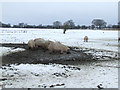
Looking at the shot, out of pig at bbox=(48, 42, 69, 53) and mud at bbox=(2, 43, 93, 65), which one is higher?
pig at bbox=(48, 42, 69, 53)

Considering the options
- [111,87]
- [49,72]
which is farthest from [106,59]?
[111,87]

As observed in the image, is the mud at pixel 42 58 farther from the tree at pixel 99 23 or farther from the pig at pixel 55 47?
the tree at pixel 99 23

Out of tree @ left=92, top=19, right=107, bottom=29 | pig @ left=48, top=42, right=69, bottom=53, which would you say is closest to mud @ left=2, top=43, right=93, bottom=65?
pig @ left=48, top=42, right=69, bottom=53

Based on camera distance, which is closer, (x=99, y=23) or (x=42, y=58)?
(x=42, y=58)

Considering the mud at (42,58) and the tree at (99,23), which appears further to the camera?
the tree at (99,23)

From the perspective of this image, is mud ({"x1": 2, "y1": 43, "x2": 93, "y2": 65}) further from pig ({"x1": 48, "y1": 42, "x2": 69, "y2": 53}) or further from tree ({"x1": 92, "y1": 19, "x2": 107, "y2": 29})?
tree ({"x1": 92, "y1": 19, "x2": 107, "y2": 29})

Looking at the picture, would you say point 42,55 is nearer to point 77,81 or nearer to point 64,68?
point 64,68

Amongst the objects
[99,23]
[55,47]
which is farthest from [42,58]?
[99,23]

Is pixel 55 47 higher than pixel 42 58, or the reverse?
pixel 55 47

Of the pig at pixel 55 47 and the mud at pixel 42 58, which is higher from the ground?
the pig at pixel 55 47

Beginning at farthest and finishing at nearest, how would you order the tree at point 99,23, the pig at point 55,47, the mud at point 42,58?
1. the tree at point 99,23
2. the pig at point 55,47
3. the mud at point 42,58

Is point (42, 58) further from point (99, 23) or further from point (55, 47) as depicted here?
point (99, 23)

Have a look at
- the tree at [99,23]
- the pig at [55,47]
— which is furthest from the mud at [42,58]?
the tree at [99,23]

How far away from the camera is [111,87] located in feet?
35.0
